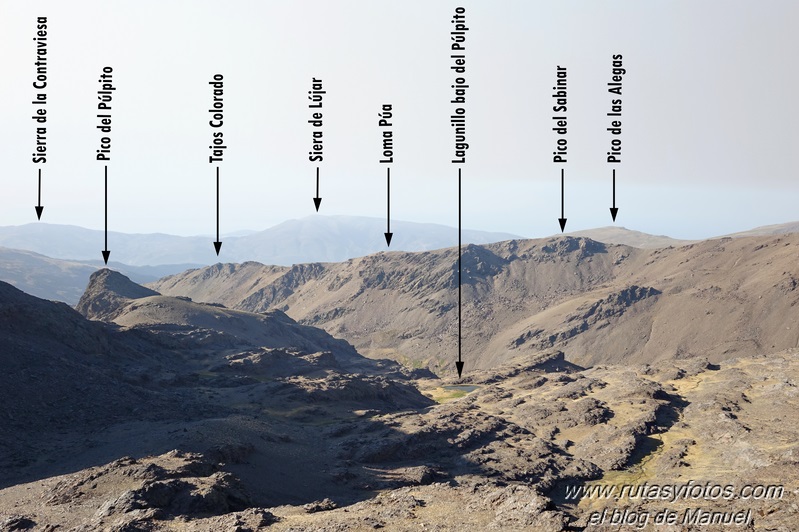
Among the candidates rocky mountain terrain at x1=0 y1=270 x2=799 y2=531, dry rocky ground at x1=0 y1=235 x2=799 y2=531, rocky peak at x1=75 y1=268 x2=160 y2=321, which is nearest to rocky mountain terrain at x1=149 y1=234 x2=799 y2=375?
dry rocky ground at x1=0 y1=235 x2=799 y2=531

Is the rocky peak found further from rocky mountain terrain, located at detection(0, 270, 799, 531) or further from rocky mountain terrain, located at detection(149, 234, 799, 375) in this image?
rocky mountain terrain, located at detection(149, 234, 799, 375)

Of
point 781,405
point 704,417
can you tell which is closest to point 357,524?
point 704,417

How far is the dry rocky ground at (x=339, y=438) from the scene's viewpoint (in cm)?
4297

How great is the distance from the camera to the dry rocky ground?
43.0 meters

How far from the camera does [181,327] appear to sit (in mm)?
123750

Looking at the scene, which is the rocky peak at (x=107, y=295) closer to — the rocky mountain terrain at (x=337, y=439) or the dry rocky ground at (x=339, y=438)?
the dry rocky ground at (x=339, y=438)

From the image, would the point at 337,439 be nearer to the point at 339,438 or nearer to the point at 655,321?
the point at 339,438

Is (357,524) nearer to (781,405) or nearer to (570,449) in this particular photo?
(570,449)

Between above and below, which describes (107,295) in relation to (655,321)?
above

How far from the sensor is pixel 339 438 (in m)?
76.5

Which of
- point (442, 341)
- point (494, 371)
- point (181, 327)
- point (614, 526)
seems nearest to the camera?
point (614, 526)

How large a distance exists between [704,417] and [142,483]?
6773cm

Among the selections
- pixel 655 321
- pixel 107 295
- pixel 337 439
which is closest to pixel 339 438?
pixel 337 439

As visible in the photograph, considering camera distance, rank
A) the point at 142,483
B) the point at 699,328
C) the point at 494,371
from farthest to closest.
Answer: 1. the point at 699,328
2. the point at 494,371
3. the point at 142,483
